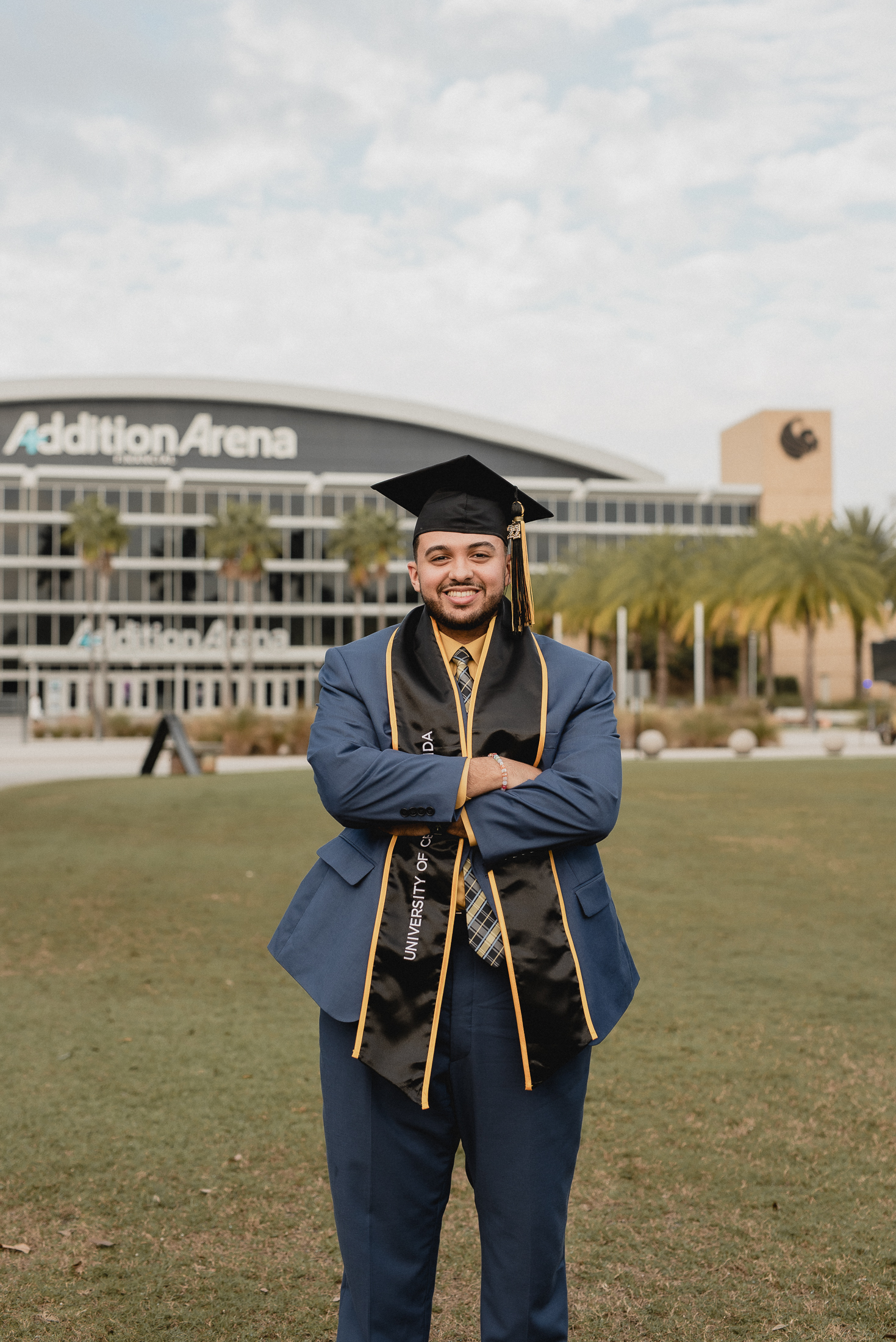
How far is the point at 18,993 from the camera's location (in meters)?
6.61

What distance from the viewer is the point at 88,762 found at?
29531 mm

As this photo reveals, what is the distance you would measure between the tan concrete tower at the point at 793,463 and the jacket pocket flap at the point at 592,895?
239ft

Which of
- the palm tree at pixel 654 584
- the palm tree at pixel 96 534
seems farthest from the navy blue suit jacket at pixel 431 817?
the palm tree at pixel 96 534

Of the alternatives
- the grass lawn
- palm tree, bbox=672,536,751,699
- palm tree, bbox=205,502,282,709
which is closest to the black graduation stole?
the grass lawn

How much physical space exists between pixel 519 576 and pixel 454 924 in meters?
0.80

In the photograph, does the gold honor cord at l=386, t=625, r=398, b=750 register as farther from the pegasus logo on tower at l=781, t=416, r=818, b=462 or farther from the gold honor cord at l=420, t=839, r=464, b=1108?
the pegasus logo on tower at l=781, t=416, r=818, b=462

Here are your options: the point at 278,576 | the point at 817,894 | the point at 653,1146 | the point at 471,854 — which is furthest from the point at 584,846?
the point at 278,576

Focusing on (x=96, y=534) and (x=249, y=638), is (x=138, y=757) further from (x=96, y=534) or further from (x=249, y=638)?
(x=249, y=638)

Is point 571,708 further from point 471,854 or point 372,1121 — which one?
point 372,1121

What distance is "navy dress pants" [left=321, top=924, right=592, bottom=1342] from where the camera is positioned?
7.73 ft

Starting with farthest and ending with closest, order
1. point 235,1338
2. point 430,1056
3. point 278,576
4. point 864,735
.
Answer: point 278,576 < point 864,735 < point 235,1338 < point 430,1056

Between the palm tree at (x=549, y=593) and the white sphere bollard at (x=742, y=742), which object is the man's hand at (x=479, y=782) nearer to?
the white sphere bollard at (x=742, y=742)

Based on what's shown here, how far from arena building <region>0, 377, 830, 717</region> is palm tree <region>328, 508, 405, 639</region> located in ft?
19.5

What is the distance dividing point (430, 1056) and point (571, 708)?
80 cm
